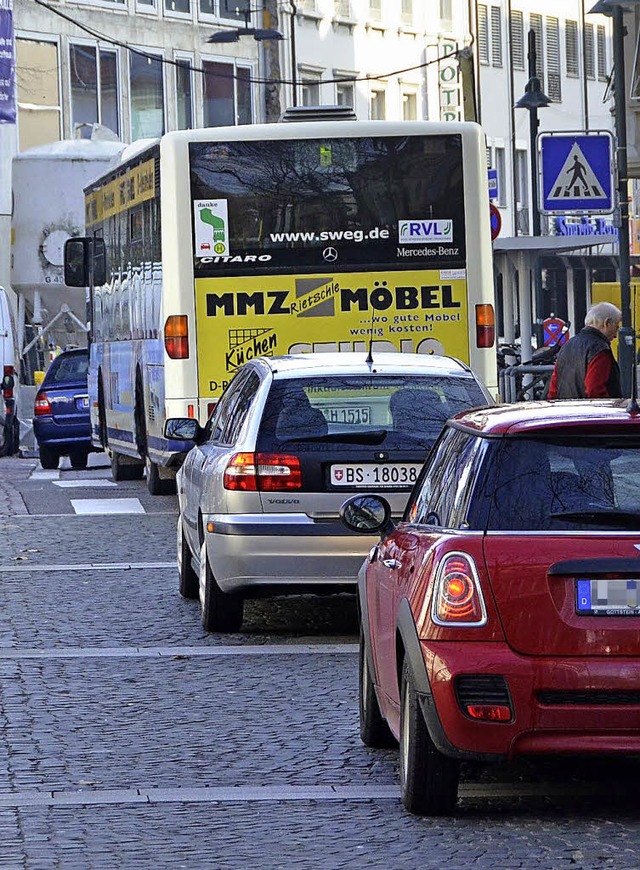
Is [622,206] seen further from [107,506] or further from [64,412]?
[64,412]

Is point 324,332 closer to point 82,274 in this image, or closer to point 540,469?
point 82,274

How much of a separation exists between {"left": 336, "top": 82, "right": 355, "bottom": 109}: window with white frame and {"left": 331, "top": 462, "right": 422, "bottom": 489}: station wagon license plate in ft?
175

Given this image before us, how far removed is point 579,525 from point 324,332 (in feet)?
41.0

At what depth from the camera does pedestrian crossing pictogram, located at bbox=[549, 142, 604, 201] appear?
64.3ft

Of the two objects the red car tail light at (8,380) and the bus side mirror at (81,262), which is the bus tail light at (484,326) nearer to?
the bus side mirror at (81,262)

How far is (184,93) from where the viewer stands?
195 ft

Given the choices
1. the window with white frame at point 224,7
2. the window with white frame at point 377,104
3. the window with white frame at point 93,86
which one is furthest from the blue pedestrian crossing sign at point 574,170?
the window with white frame at point 377,104

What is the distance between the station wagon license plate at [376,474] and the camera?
39.6 ft

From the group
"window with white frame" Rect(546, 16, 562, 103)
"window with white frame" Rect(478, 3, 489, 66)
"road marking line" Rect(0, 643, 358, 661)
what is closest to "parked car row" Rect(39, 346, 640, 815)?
"road marking line" Rect(0, 643, 358, 661)

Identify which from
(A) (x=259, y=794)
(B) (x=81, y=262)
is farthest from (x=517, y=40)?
(A) (x=259, y=794)

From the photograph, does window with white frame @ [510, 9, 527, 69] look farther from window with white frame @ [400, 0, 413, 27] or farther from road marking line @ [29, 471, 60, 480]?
road marking line @ [29, 471, 60, 480]

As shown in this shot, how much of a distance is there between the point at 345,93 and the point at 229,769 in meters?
57.5

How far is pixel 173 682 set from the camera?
431 inches

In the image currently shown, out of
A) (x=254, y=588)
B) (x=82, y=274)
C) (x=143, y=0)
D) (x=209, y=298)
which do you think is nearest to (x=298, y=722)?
(x=254, y=588)
